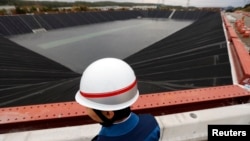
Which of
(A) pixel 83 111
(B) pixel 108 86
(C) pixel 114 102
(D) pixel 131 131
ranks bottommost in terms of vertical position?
(A) pixel 83 111

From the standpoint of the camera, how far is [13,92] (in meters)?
Answer: 4.98

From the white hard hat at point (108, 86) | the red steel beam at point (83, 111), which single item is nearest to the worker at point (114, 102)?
the white hard hat at point (108, 86)

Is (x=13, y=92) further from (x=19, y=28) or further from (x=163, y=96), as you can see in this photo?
(x=19, y=28)

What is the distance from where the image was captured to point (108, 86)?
1.61m

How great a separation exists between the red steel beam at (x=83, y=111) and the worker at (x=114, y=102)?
1.19 meters

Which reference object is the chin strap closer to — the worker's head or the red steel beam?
the worker's head

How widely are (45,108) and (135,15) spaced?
38.0 meters

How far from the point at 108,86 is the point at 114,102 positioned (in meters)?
0.12

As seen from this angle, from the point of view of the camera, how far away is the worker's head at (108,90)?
63.4 inches

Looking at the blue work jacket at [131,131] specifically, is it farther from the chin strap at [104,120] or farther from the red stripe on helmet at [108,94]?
the red stripe on helmet at [108,94]

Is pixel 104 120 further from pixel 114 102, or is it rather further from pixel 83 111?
pixel 83 111

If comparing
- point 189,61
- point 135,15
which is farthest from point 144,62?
point 135,15

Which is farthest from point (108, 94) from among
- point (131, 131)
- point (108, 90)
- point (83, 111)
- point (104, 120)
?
point (83, 111)

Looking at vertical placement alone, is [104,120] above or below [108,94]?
below
